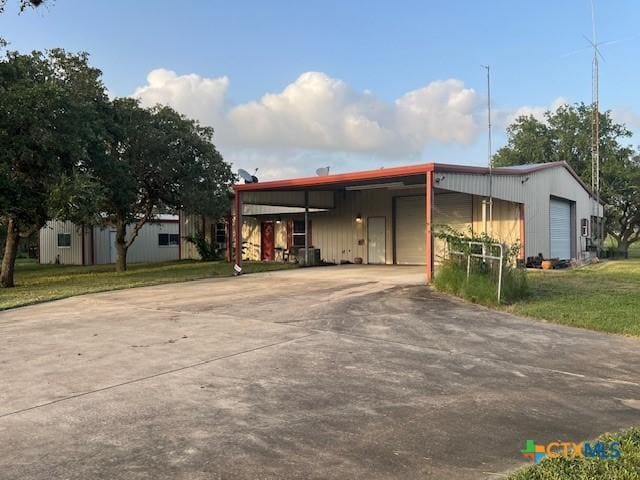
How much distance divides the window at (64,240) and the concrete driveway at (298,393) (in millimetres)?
24563

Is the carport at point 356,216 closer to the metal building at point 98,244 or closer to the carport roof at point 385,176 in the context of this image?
the carport roof at point 385,176

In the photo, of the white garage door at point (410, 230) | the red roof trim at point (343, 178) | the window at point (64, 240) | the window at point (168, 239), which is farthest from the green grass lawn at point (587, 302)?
the window at point (64, 240)

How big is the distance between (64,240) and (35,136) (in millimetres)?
20208

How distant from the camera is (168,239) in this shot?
1385 inches

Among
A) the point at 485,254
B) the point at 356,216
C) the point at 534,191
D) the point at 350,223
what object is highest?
the point at 534,191

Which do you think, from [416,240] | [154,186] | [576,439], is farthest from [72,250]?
[576,439]

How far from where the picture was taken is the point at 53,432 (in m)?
4.02

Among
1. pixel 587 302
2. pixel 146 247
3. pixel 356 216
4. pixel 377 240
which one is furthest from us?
pixel 146 247

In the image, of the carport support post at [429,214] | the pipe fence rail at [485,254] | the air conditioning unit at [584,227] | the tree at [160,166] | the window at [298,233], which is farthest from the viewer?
the window at [298,233]

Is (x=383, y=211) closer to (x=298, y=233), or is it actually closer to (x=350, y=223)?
(x=350, y=223)

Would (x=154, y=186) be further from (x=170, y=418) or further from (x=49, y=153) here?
(x=170, y=418)

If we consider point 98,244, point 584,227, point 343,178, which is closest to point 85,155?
point 343,178

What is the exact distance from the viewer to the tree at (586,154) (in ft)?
107

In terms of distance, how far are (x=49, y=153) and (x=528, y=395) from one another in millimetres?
13887
